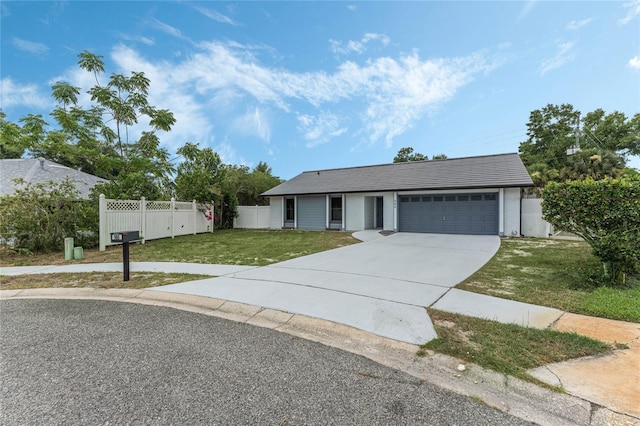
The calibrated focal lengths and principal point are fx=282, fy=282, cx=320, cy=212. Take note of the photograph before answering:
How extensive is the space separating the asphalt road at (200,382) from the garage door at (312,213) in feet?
52.2

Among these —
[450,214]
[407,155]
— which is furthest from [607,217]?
[407,155]

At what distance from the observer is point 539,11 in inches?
397

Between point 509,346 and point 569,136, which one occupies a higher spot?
point 569,136

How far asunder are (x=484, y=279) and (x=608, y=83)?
15.5 m

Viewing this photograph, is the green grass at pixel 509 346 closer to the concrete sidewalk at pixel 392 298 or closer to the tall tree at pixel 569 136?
the concrete sidewalk at pixel 392 298

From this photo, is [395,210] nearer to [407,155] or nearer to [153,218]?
[153,218]

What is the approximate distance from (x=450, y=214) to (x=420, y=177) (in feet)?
9.70

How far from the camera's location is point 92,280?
20.6ft

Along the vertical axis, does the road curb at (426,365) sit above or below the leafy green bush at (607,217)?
below

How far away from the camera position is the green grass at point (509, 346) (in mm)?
2783

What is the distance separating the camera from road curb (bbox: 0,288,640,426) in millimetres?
2129

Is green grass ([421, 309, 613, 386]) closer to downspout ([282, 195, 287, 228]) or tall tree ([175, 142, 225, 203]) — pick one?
tall tree ([175, 142, 225, 203])

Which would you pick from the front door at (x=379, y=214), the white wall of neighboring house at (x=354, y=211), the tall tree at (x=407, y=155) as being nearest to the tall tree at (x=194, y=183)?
the white wall of neighboring house at (x=354, y=211)

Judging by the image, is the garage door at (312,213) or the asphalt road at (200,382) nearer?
the asphalt road at (200,382)
